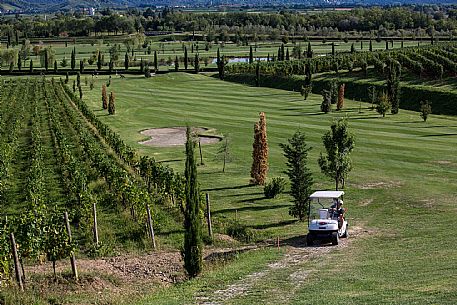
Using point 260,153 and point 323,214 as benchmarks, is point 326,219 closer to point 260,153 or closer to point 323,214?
point 323,214

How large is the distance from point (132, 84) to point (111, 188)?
298 feet

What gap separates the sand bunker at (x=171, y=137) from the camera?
7356 centimetres

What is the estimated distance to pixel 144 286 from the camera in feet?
91.9

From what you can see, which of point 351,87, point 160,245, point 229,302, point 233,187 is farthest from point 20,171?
point 351,87

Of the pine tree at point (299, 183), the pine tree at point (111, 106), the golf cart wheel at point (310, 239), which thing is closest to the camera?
the golf cart wheel at point (310, 239)

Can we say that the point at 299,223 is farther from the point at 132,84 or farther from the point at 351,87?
the point at 132,84

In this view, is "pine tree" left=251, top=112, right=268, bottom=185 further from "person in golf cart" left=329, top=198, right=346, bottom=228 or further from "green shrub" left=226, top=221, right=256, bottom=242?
"person in golf cart" left=329, top=198, right=346, bottom=228

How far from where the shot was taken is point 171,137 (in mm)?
77750

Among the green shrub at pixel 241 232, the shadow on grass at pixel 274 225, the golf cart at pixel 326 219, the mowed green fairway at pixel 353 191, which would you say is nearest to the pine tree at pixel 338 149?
the mowed green fairway at pixel 353 191

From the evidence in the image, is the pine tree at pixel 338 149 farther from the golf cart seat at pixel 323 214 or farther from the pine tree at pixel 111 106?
the pine tree at pixel 111 106

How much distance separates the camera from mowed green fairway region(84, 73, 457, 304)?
2511cm

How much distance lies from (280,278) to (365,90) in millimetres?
92651

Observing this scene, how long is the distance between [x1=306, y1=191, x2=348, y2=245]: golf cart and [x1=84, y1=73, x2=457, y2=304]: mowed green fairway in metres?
Answer: 0.99

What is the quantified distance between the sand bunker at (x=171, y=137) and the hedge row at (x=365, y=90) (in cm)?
3871
